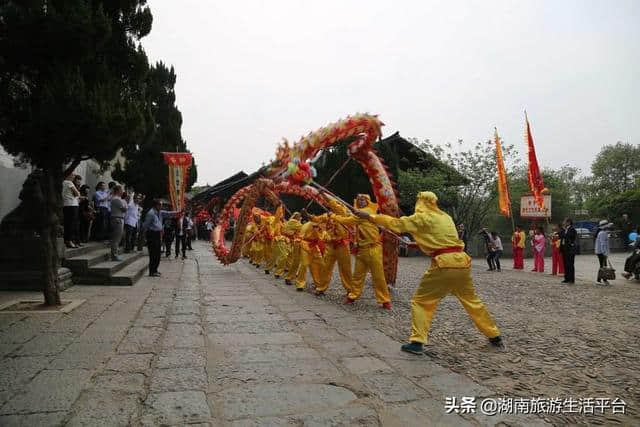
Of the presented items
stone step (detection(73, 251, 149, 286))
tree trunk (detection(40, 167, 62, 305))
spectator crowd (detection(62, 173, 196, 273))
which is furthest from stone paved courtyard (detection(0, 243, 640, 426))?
spectator crowd (detection(62, 173, 196, 273))

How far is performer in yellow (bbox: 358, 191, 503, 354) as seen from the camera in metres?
4.30

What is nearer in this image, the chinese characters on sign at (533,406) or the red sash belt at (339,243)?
the chinese characters on sign at (533,406)

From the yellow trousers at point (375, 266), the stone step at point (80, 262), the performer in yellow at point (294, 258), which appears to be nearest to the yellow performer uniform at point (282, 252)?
the performer in yellow at point (294, 258)

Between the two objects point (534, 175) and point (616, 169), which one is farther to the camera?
point (616, 169)

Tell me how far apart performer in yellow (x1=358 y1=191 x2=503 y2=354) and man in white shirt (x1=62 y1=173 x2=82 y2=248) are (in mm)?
6829

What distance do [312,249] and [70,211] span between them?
489 centimetres

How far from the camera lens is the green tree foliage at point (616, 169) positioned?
4441 cm

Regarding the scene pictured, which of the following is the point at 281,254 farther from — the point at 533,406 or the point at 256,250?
the point at 533,406

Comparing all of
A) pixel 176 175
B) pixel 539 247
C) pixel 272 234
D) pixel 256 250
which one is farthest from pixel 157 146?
pixel 539 247

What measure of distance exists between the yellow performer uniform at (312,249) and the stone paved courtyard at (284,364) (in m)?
1.38

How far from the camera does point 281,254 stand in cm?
1074

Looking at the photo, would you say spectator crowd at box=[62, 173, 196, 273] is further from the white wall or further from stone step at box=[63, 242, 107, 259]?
the white wall

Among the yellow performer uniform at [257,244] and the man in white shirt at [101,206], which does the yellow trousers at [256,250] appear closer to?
the yellow performer uniform at [257,244]

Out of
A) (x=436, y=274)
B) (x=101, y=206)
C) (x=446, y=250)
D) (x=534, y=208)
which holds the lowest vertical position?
(x=436, y=274)
